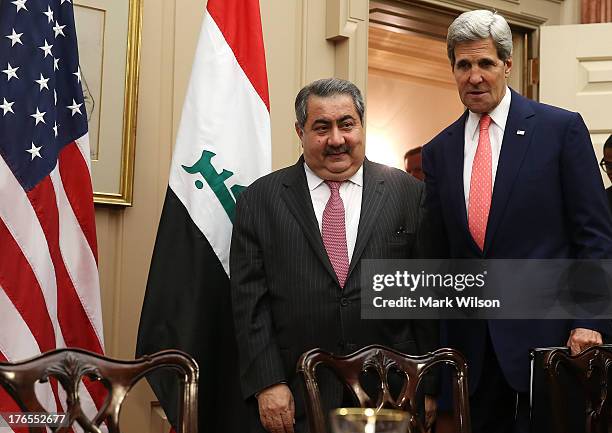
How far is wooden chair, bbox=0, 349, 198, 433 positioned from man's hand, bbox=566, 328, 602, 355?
1186 millimetres

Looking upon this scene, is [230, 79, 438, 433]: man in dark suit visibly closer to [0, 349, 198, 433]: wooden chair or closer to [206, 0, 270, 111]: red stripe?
[206, 0, 270, 111]: red stripe

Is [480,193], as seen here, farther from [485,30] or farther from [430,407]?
[430,407]

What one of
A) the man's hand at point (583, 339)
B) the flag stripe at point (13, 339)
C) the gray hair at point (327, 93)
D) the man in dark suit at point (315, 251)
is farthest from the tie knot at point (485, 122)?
the flag stripe at point (13, 339)

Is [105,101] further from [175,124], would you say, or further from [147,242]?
[147,242]

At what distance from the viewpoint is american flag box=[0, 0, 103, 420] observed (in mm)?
2637

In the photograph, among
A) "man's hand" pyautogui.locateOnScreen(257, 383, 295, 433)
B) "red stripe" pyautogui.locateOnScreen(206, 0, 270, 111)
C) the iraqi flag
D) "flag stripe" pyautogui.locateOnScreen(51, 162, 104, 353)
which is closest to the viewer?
"man's hand" pyautogui.locateOnScreen(257, 383, 295, 433)

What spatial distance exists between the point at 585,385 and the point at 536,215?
65 centimetres

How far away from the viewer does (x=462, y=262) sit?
2.70 meters

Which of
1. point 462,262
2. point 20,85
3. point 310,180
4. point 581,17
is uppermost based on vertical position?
point 581,17

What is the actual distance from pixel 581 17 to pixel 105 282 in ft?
9.81

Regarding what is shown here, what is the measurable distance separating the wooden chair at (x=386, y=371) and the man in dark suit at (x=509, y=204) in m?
0.54

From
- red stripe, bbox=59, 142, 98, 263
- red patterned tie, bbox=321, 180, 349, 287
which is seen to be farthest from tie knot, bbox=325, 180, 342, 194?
red stripe, bbox=59, 142, 98, 263

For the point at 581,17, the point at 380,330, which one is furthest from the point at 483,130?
the point at 581,17

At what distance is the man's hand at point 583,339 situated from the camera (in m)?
2.49
